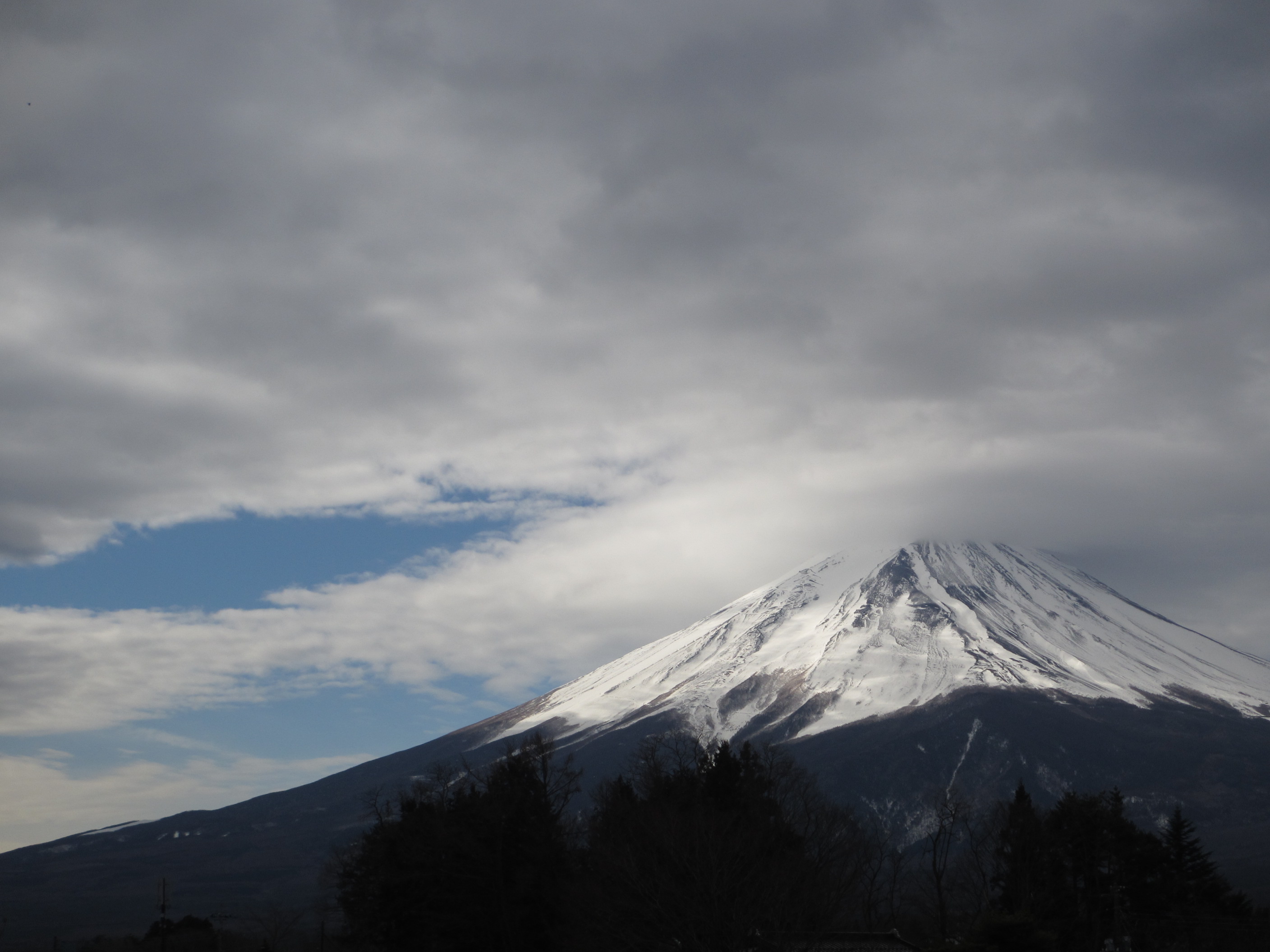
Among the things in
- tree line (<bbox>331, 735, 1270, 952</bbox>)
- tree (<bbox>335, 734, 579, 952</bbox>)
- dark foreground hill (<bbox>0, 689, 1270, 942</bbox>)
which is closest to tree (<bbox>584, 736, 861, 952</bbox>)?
tree line (<bbox>331, 735, 1270, 952</bbox>)

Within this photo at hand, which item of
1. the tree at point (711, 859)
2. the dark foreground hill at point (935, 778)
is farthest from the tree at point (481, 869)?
the dark foreground hill at point (935, 778)

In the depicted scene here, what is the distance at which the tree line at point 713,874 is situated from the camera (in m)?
34.8

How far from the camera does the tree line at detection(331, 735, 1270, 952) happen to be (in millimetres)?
34781

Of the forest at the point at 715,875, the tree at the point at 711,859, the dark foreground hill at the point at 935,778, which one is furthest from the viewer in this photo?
the dark foreground hill at the point at 935,778

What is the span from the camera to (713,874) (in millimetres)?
34000

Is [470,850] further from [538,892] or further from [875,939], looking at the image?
[875,939]

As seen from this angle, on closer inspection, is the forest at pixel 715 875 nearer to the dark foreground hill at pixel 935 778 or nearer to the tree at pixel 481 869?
the tree at pixel 481 869

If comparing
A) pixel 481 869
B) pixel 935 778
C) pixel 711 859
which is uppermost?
pixel 481 869

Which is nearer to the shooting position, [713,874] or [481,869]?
[713,874]

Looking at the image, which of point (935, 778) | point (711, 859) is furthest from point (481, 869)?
point (935, 778)

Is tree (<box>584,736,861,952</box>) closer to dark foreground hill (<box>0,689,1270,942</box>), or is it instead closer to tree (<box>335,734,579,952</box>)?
tree (<box>335,734,579,952</box>)

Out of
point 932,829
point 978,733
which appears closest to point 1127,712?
point 978,733

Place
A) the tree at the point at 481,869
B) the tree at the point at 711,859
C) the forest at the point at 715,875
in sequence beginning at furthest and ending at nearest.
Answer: the tree at the point at 481,869 < the forest at the point at 715,875 < the tree at the point at 711,859

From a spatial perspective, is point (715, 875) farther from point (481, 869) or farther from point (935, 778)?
point (935, 778)
